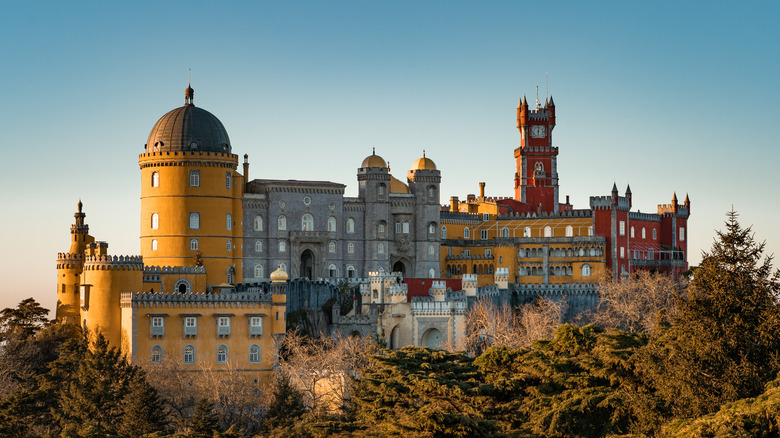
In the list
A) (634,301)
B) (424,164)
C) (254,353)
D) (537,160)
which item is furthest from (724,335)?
(537,160)

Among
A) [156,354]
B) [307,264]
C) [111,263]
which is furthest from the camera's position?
[307,264]

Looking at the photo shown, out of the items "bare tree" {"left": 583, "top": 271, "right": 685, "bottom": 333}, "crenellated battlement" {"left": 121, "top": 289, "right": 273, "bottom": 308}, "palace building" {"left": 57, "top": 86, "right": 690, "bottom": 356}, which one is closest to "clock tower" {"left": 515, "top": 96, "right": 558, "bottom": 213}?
"palace building" {"left": 57, "top": 86, "right": 690, "bottom": 356}

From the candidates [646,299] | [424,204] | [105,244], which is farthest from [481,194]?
[105,244]

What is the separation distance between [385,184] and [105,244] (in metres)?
25.5

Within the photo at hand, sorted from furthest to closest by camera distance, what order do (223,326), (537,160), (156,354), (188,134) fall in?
(537,160) < (188,134) < (223,326) < (156,354)

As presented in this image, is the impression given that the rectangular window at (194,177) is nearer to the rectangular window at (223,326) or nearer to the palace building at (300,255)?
the palace building at (300,255)

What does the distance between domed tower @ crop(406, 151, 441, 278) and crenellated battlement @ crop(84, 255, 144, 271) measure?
1096 inches

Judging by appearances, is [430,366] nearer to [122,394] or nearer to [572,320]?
[122,394]

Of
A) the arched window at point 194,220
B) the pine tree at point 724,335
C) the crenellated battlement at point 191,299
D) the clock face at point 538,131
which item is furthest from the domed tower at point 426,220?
the pine tree at point 724,335

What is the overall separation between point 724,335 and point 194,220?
4844 cm

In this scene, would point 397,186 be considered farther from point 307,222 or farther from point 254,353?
point 254,353

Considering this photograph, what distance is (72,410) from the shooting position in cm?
5606

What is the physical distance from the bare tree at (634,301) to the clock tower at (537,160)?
2037 cm

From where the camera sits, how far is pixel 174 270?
3000 inches
